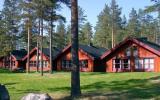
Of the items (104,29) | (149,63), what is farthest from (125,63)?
(104,29)

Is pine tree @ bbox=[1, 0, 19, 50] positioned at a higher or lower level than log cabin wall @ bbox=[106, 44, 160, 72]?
higher

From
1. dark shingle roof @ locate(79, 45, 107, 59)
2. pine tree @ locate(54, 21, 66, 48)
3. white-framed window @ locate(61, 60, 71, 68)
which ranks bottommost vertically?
white-framed window @ locate(61, 60, 71, 68)

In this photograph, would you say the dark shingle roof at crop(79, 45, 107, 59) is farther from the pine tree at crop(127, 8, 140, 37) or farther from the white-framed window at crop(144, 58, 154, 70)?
the pine tree at crop(127, 8, 140, 37)

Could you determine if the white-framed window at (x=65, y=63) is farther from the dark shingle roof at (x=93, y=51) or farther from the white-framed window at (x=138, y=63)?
the white-framed window at (x=138, y=63)

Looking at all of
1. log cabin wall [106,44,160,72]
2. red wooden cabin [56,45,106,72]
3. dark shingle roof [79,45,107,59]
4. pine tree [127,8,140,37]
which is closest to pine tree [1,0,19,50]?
red wooden cabin [56,45,106,72]

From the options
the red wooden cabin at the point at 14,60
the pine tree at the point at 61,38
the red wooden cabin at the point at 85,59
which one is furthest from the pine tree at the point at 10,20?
the pine tree at the point at 61,38

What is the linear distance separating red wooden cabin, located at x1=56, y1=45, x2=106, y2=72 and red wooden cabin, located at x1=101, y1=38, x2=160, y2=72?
250 centimetres

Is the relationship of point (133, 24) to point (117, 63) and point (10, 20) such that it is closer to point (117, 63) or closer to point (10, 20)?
point (10, 20)

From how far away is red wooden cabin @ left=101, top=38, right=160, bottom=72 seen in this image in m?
49.7

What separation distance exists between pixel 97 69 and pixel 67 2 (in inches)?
540

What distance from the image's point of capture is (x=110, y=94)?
20766mm

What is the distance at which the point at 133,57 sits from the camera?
171ft

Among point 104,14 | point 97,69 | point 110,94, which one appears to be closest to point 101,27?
point 104,14

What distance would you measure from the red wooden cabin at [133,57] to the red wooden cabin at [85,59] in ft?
8.19
